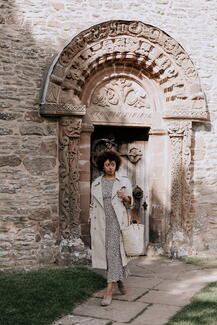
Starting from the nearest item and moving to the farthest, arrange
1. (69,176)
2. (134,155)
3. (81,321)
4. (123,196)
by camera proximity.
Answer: (81,321) → (123,196) → (69,176) → (134,155)

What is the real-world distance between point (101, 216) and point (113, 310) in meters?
0.98

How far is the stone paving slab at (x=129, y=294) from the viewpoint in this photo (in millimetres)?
5594

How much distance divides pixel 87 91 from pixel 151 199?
1985 millimetres

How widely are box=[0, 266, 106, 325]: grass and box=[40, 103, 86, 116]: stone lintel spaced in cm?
214

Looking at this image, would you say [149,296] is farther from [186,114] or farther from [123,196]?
[186,114]

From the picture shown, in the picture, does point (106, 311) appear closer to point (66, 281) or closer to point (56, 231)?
point (66, 281)

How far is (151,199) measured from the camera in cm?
801

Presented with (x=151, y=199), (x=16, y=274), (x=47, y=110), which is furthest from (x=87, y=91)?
(x=16, y=274)

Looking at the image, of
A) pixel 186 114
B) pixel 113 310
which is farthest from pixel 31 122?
pixel 113 310

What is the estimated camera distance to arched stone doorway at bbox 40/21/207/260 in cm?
713

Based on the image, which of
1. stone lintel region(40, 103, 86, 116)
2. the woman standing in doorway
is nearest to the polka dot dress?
the woman standing in doorway

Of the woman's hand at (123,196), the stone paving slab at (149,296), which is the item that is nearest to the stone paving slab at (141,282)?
the stone paving slab at (149,296)

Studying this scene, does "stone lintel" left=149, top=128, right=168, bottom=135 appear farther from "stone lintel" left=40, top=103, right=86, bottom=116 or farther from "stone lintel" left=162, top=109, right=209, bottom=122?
"stone lintel" left=40, top=103, right=86, bottom=116

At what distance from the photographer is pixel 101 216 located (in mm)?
5430
